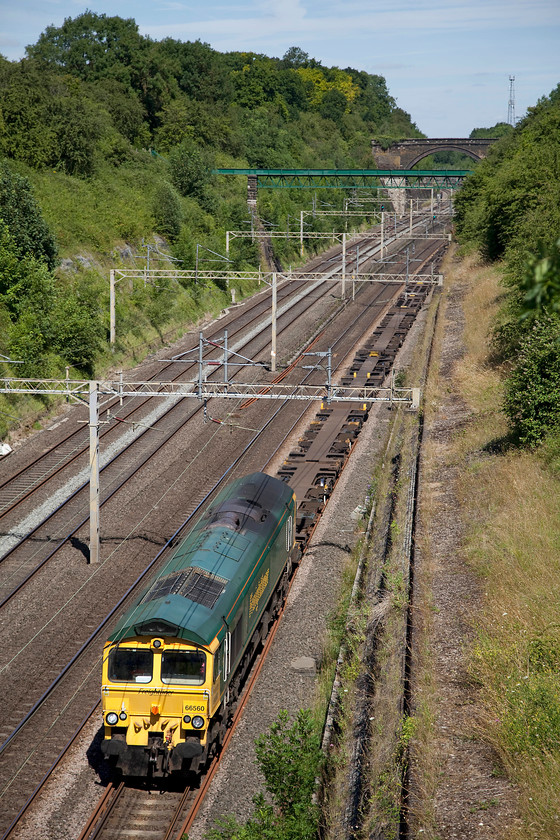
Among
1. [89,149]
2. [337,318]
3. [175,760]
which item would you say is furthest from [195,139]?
[175,760]

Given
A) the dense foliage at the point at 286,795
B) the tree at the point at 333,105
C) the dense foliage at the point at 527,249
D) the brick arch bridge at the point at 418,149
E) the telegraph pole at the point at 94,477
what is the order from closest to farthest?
the dense foliage at the point at 527,249 → the dense foliage at the point at 286,795 → the telegraph pole at the point at 94,477 → the brick arch bridge at the point at 418,149 → the tree at the point at 333,105

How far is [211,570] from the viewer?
16812mm

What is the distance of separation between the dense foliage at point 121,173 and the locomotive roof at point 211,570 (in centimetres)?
1775

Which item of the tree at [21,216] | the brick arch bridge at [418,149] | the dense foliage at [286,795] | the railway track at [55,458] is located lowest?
the dense foliage at [286,795]

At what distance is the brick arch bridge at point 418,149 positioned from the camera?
119 m

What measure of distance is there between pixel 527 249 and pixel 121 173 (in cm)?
3478

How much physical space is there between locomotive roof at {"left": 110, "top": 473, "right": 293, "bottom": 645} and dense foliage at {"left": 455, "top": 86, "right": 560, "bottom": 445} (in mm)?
7424

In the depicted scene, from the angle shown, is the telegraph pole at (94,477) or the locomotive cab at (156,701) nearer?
the locomotive cab at (156,701)

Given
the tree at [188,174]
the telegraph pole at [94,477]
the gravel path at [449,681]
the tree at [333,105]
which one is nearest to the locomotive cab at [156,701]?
the gravel path at [449,681]

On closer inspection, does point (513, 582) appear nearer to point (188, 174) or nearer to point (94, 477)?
point (94, 477)

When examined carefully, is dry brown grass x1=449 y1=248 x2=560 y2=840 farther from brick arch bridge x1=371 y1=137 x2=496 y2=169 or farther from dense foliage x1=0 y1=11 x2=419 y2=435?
brick arch bridge x1=371 y1=137 x2=496 y2=169

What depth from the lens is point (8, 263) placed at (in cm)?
4084

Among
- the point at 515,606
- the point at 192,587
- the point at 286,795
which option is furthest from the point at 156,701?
the point at 515,606

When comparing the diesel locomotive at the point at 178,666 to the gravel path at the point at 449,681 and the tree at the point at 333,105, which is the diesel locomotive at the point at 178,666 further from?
the tree at the point at 333,105
